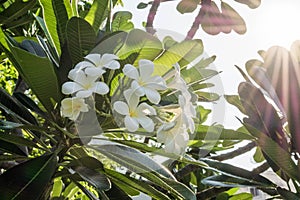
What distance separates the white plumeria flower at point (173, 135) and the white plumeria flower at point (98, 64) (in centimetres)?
14

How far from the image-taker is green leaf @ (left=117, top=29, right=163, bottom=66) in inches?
34.1

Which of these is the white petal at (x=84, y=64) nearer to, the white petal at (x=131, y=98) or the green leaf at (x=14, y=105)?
the white petal at (x=131, y=98)

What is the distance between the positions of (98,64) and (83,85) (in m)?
0.05

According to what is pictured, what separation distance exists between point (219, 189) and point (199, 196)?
65 millimetres

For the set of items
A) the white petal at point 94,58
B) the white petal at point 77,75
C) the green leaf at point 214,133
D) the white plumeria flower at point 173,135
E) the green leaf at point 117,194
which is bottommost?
the green leaf at point 117,194

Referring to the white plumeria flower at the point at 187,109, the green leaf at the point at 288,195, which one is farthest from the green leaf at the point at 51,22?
the green leaf at the point at 288,195

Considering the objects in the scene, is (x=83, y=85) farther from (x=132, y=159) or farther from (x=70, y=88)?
(x=132, y=159)

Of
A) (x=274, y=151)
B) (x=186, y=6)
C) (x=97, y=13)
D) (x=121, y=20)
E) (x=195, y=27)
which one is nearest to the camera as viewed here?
(x=97, y=13)

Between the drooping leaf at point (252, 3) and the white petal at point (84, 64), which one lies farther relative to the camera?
the drooping leaf at point (252, 3)

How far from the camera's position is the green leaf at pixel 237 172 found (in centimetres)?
115

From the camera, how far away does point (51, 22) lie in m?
0.96

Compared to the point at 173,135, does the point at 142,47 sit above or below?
above

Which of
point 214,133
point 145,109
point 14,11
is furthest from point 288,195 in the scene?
point 14,11

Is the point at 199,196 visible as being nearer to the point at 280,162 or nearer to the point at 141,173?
the point at 280,162
